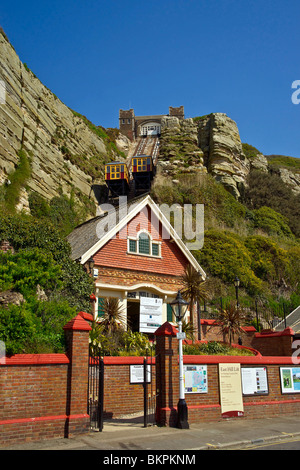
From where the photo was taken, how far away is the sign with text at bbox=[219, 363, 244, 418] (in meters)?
13.9

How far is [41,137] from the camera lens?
44.5 m

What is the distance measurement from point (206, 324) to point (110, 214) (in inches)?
360

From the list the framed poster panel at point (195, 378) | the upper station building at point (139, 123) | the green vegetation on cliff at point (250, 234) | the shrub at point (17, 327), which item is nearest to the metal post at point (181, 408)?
the framed poster panel at point (195, 378)

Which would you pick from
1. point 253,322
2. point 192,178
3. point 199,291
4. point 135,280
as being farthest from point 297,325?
point 192,178

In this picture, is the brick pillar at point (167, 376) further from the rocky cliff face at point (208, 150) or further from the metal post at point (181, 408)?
the rocky cliff face at point (208, 150)

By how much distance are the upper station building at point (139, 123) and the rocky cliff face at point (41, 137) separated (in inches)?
1435

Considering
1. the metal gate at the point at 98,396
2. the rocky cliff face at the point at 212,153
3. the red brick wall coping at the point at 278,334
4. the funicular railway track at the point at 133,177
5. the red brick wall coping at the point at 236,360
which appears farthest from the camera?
the rocky cliff face at the point at 212,153

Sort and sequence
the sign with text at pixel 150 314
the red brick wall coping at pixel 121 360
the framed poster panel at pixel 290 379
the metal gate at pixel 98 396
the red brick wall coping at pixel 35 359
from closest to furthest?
the red brick wall coping at pixel 35 359
the metal gate at pixel 98 396
the red brick wall coping at pixel 121 360
the framed poster panel at pixel 290 379
the sign with text at pixel 150 314

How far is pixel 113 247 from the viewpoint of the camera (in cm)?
2269

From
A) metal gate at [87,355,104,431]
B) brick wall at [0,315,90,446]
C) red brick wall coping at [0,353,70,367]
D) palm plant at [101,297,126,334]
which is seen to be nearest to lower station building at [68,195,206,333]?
palm plant at [101,297,126,334]

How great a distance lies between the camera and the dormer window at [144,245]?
23750 millimetres

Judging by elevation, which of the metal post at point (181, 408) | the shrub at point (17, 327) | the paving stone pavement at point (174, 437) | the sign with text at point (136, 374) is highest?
the shrub at point (17, 327)

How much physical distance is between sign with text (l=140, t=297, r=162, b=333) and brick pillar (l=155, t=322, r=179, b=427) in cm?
969
